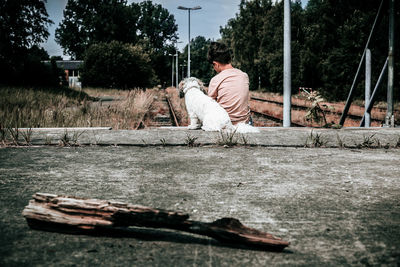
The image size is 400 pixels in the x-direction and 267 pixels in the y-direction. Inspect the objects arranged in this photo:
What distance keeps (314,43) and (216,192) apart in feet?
116

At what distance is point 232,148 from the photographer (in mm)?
4570

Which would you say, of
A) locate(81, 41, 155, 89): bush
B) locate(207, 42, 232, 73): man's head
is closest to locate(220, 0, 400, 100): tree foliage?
locate(207, 42, 232, 73): man's head

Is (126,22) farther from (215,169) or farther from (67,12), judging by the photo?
(215,169)

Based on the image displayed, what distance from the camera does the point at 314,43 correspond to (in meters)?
35.2

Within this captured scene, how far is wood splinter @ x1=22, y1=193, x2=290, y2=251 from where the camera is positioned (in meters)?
1.77

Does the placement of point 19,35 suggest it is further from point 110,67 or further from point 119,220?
point 119,220

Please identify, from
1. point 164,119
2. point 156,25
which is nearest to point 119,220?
point 164,119

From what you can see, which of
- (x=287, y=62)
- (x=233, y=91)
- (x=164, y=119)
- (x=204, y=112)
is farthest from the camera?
(x=164, y=119)

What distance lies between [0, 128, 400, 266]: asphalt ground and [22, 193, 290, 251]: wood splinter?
0.17 ft

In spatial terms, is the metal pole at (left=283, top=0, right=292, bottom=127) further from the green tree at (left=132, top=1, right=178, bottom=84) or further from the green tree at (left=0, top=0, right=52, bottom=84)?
the green tree at (left=132, top=1, right=178, bottom=84)

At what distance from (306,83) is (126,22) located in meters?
45.5

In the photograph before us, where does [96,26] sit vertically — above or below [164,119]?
above

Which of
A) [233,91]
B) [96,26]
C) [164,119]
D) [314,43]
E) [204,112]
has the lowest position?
[164,119]

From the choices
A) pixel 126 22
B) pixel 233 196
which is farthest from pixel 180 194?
pixel 126 22
